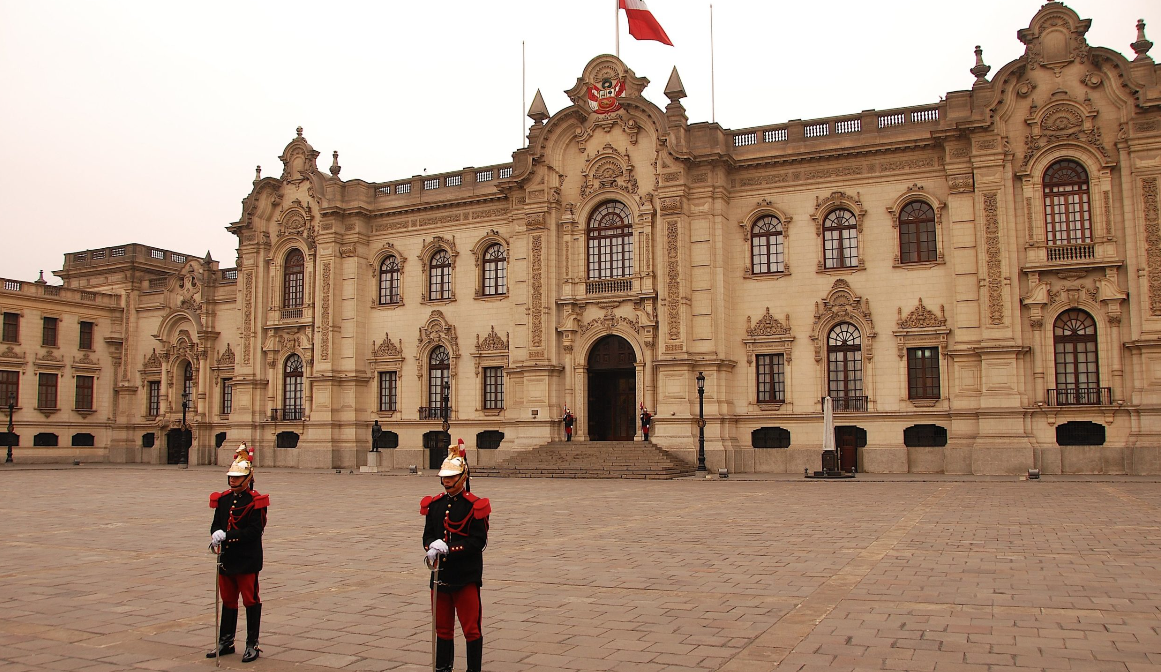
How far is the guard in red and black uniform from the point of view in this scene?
7.16 metres

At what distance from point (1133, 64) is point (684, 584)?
29.7 meters

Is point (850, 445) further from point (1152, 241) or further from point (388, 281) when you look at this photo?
point (388, 281)

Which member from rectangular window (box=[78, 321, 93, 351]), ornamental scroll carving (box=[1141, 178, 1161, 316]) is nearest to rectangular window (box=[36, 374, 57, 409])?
rectangular window (box=[78, 321, 93, 351])

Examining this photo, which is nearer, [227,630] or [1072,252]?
[227,630]

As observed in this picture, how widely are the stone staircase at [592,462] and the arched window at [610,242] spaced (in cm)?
716

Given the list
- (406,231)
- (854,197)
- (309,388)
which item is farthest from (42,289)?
(854,197)

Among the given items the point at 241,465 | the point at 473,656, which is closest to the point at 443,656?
the point at 473,656

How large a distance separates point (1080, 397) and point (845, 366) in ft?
25.5

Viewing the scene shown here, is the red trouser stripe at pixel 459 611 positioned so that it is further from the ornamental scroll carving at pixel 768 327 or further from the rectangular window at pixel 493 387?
the rectangular window at pixel 493 387

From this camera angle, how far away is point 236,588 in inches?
325

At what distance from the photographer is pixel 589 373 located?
1556 inches

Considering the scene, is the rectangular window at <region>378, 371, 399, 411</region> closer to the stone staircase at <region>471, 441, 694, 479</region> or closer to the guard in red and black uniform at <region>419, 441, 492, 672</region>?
the stone staircase at <region>471, 441, 694, 479</region>

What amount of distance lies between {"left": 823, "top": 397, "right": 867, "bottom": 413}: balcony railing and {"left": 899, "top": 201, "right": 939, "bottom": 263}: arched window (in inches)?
209

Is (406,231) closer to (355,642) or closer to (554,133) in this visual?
(554,133)
